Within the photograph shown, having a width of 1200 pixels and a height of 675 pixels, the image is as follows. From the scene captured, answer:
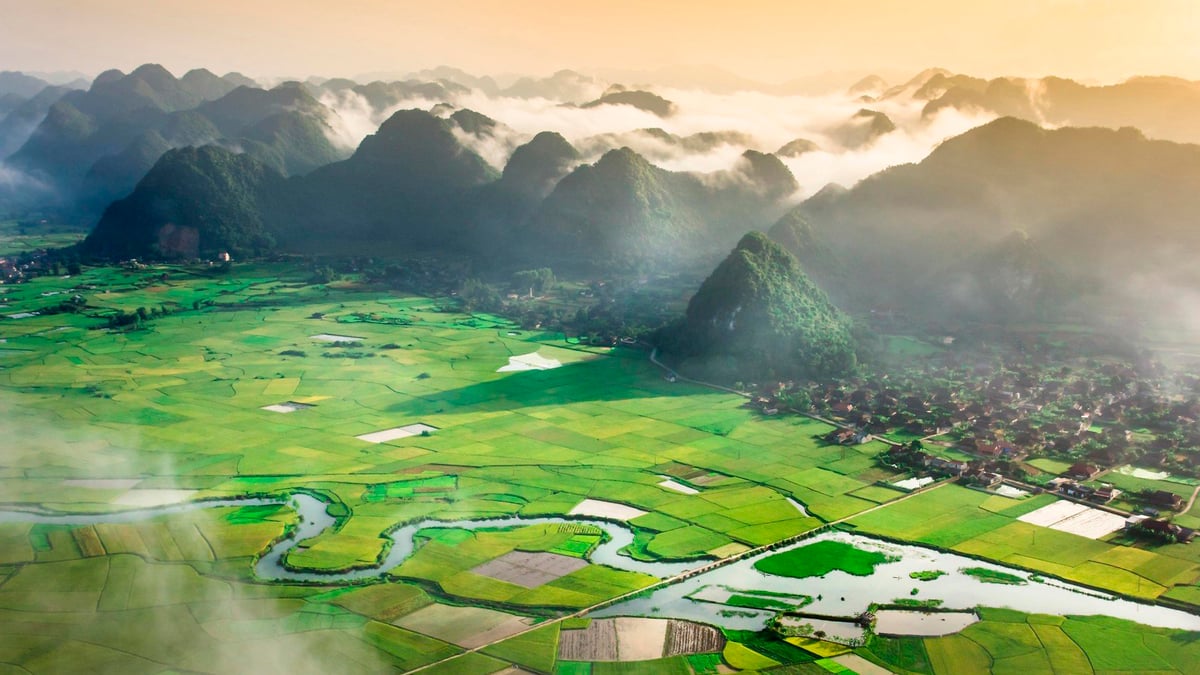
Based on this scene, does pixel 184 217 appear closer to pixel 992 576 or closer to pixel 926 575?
pixel 926 575

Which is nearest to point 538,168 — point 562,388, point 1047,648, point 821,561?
point 562,388

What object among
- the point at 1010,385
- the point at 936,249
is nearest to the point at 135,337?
the point at 1010,385

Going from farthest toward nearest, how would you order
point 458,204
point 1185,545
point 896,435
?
point 458,204
point 896,435
point 1185,545

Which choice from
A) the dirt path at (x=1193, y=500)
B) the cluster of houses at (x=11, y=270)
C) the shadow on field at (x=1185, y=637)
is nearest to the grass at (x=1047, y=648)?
the shadow on field at (x=1185, y=637)

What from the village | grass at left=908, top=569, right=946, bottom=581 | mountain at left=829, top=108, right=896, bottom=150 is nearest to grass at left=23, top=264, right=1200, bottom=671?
grass at left=908, top=569, right=946, bottom=581

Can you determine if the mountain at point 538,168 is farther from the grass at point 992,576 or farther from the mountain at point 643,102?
the grass at point 992,576

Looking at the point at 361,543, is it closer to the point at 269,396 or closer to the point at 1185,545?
the point at 269,396
